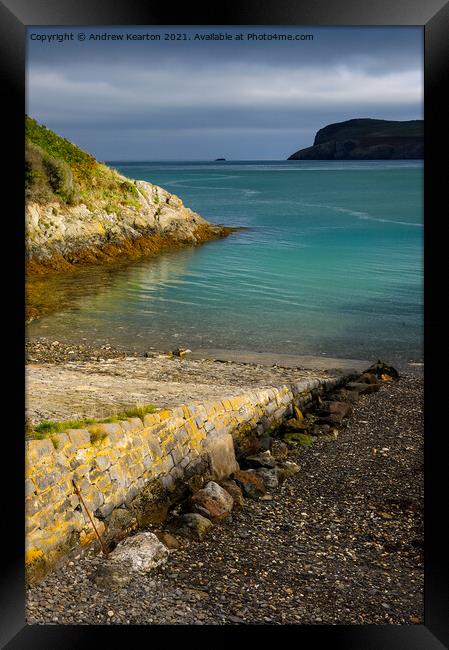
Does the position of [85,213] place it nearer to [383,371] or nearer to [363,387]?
→ [383,371]

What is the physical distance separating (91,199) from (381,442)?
2233 cm

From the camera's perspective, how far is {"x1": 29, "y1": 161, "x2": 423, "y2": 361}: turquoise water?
19.9 meters

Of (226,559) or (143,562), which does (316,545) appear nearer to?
(226,559)

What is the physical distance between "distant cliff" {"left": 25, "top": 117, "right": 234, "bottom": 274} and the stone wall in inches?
714

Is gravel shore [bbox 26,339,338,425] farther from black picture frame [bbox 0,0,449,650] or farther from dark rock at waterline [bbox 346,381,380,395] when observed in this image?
black picture frame [bbox 0,0,449,650]

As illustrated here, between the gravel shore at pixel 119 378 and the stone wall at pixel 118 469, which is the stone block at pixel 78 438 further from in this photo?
the gravel shore at pixel 119 378

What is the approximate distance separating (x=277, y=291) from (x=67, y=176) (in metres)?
9.98

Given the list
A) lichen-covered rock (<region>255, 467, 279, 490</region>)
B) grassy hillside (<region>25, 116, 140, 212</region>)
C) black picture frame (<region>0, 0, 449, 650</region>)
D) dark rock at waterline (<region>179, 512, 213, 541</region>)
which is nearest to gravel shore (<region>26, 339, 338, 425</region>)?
lichen-covered rock (<region>255, 467, 279, 490</region>)

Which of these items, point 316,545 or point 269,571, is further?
point 316,545

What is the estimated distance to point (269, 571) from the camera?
7.50 m

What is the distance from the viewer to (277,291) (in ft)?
92.8

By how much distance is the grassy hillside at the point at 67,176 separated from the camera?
28.8 m
